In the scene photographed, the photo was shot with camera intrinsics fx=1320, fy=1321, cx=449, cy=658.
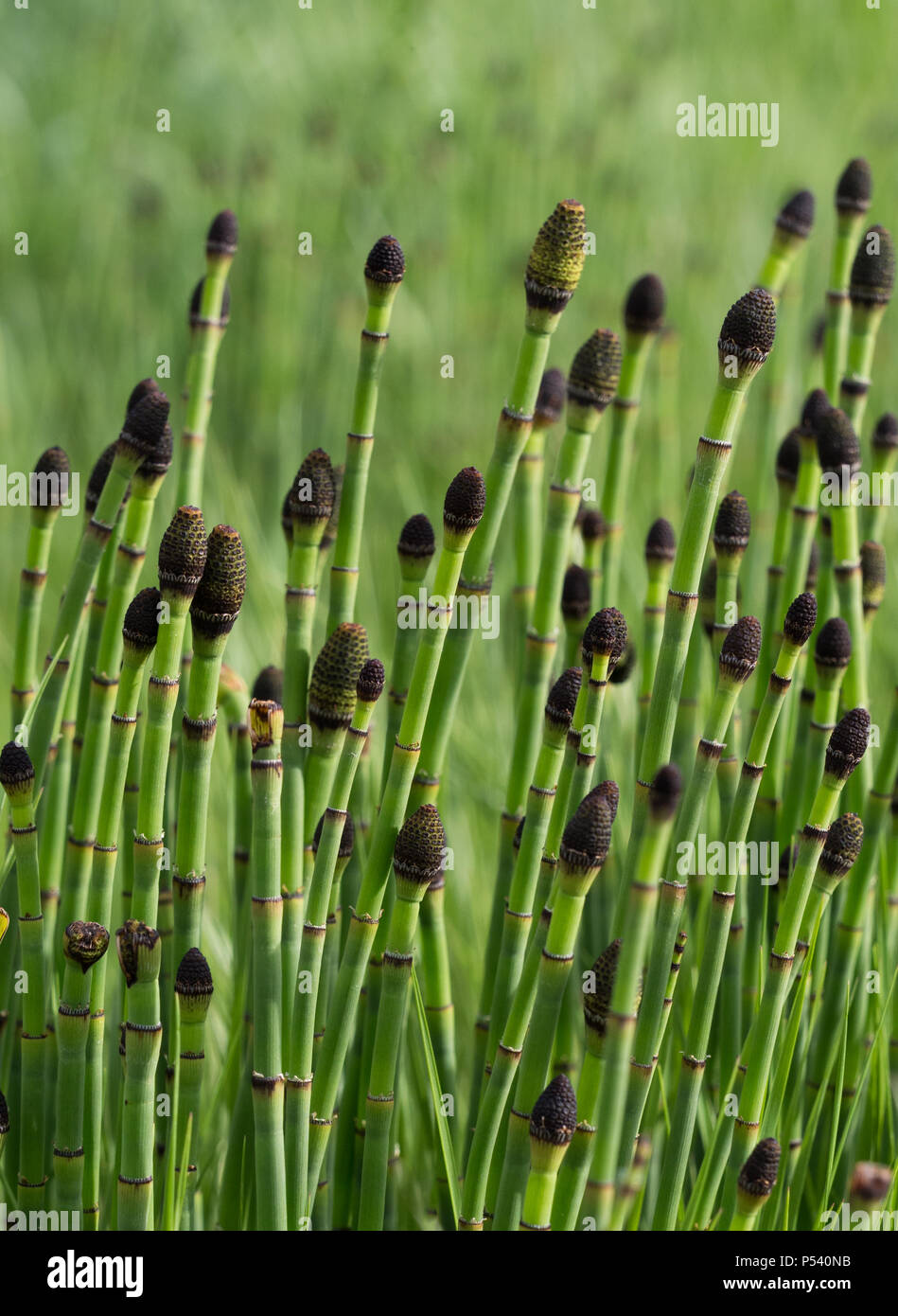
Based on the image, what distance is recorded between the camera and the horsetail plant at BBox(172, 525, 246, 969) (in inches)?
30.7

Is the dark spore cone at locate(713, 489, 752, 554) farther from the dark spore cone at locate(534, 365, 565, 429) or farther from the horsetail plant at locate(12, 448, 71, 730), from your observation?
the horsetail plant at locate(12, 448, 71, 730)

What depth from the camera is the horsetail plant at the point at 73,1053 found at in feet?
2.62

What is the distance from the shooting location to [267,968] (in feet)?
2.70

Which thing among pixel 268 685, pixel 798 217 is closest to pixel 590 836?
pixel 268 685

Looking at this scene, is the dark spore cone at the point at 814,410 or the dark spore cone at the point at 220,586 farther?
the dark spore cone at the point at 814,410

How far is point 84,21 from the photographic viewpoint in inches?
118

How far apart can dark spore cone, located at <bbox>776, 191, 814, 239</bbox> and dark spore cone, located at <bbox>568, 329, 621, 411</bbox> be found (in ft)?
0.68

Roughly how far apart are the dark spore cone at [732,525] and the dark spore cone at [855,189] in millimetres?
357

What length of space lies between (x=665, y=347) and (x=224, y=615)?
4.22 feet

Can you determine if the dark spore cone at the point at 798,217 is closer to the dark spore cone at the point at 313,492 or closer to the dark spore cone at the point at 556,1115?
the dark spore cone at the point at 313,492

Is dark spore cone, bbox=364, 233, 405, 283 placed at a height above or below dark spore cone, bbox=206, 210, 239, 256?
below

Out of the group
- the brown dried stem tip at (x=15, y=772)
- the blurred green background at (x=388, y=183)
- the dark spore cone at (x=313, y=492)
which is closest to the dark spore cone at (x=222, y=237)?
the dark spore cone at (x=313, y=492)

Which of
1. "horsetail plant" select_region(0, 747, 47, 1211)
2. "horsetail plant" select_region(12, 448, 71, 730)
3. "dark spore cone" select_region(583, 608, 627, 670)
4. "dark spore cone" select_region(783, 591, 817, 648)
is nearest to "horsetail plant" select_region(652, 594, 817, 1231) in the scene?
"dark spore cone" select_region(783, 591, 817, 648)
